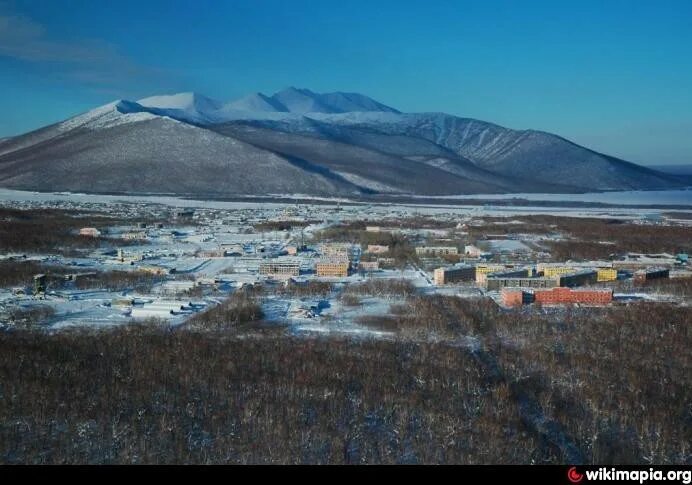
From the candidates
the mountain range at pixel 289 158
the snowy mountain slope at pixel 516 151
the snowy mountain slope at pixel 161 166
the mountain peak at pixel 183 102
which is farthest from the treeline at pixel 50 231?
the mountain peak at pixel 183 102

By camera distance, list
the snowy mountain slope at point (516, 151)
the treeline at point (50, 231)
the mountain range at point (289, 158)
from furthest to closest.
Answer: the snowy mountain slope at point (516, 151) < the mountain range at point (289, 158) < the treeline at point (50, 231)

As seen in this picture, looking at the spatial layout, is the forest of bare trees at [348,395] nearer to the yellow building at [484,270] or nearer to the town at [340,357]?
the town at [340,357]

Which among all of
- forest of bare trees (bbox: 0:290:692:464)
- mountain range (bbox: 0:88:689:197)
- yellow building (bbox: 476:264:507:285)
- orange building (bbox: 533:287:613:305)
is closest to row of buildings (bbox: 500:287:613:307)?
orange building (bbox: 533:287:613:305)

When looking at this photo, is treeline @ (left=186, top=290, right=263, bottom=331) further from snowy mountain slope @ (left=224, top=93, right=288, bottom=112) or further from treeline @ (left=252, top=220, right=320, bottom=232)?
snowy mountain slope @ (left=224, top=93, right=288, bottom=112)
